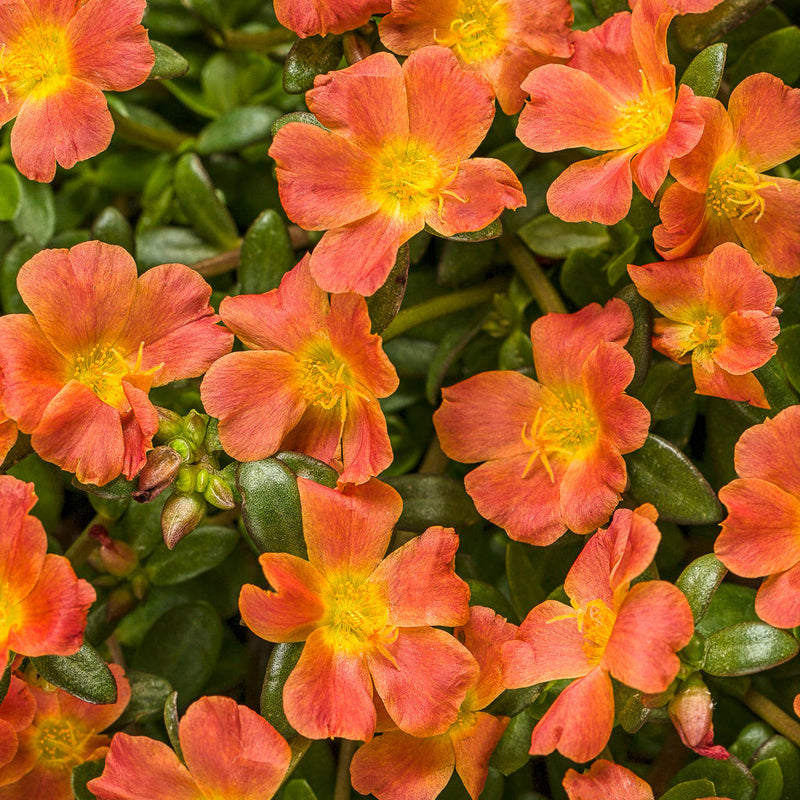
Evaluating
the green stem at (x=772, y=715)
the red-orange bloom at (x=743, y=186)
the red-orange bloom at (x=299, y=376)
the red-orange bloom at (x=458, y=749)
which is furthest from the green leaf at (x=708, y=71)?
the green stem at (x=772, y=715)

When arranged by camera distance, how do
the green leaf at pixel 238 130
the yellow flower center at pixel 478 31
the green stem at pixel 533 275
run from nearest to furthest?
the yellow flower center at pixel 478 31 → the green stem at pixel 533 275 → the green leaf at pixel 238 130

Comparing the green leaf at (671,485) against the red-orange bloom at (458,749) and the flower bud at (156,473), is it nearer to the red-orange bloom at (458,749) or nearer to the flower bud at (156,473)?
the red-orange bloom at (458,749)

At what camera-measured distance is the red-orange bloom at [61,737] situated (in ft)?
5.05

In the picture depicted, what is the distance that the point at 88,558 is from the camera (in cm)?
172

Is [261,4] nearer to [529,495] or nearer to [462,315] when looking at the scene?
[462,315]

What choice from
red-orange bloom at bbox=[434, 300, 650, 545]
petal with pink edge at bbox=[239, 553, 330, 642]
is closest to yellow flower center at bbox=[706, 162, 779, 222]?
red-orange bloom at bbox=[434, 300, 650, 545]

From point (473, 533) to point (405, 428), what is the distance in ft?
0.76

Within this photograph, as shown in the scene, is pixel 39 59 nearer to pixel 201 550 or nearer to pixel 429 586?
pixel 201 550

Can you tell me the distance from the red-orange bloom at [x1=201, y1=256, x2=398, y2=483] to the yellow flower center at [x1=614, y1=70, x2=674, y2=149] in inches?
18.6

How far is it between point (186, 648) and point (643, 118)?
3.56ft

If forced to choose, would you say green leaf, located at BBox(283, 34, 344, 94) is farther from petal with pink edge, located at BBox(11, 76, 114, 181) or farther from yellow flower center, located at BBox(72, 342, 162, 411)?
yellow flower center, located at BBox(72, 342, 162, 411)

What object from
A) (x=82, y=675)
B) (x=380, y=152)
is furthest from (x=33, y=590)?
(x=380, y=152)

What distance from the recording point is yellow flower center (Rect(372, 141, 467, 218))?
1.47 metres

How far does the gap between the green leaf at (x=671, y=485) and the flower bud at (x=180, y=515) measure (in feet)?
2.04
